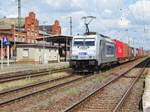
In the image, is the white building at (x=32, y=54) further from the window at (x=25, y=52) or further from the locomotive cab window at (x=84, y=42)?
the locomotive cab window at (x=84, y=42)

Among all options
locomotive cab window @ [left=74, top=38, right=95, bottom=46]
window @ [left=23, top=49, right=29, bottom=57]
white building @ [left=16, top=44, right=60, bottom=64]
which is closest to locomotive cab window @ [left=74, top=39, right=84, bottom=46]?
locomotive cab window @ [left=74, top=38, right=95, bottom=46]

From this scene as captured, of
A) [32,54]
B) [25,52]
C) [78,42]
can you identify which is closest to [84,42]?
[78,42]

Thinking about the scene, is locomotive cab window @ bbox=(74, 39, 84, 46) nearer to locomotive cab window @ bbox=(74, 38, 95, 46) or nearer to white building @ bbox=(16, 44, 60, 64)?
locomotive cab window @ bbox=(74, 38, 95, 46)

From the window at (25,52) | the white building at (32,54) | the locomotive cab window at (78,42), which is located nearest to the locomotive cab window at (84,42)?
the locomotive cab window at (78,42)

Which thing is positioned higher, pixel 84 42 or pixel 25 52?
pixel 84 42

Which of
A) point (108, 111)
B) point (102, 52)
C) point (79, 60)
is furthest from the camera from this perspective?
point (102, 52)

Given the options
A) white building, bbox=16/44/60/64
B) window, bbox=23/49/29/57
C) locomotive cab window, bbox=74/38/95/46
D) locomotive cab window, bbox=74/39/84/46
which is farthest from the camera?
window, bbox=23/49/29/57

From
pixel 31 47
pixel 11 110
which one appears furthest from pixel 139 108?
pixel 31 47

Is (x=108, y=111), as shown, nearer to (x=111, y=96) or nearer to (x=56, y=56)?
(x=111, y=96)

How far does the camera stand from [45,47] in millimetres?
50594

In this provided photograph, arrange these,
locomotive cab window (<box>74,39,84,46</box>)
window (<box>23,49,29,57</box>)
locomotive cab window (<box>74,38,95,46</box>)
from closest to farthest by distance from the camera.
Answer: locomotive cab window (<box>74,38,95,46</box>) → locomotive cab window (<box>74,39,84,46</box>) → window (<box>23,49,29,57</box>)

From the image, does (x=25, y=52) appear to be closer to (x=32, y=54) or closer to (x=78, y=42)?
(x=32, y=54)

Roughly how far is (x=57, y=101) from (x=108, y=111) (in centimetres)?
272

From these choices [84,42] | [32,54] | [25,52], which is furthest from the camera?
[25,52]
